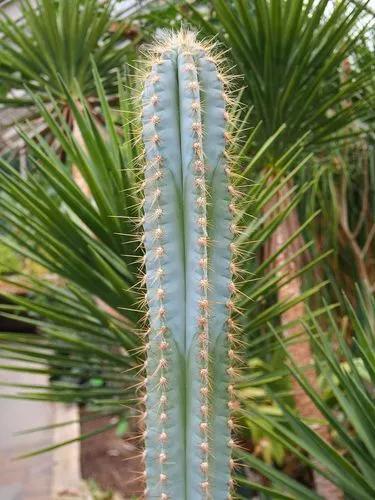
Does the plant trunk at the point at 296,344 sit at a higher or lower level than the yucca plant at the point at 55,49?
→ lower

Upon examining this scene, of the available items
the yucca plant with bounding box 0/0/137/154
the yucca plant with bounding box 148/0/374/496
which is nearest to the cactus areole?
the yucca plant with bounding box 148/0/374/496

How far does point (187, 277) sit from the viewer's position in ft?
3.46

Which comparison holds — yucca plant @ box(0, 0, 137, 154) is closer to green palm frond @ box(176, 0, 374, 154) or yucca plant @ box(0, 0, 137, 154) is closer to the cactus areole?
green palm frond @ box(176, 0, 374, 154)

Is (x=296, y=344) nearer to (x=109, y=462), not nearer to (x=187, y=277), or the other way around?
(x=187, y=277)

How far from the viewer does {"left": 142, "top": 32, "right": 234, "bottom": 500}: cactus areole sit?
103 centimetres

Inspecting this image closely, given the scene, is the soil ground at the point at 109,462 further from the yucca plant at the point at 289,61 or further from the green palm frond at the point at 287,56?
the green palm frond at the point at 287,56

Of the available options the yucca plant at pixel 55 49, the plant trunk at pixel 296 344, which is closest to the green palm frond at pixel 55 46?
the yucca plant at pixel 55 49

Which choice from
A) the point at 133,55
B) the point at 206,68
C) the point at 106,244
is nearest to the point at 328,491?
the point at 106,244

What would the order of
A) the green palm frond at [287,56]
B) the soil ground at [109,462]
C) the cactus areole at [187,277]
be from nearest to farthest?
the cactus areole at [187,277]
the green palm frond at [287,56]
the soil ground at [109,462]

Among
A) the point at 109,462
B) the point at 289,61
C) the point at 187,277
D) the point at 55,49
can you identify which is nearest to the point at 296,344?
the point at 289,61

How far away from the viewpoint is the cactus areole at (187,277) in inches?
40.7

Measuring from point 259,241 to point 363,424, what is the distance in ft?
1.50

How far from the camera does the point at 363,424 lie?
4.62ft

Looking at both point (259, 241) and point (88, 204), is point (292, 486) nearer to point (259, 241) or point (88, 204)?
point (259, 241)
